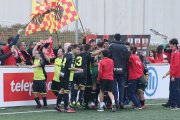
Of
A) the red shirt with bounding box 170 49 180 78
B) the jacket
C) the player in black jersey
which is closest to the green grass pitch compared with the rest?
the player in black jersey

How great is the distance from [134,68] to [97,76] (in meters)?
1.17

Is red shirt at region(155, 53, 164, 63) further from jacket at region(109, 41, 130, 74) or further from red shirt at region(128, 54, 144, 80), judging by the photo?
jacket at region(109, 41, 130, 74)

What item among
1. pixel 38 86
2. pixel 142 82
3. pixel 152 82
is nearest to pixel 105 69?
pixel 142 82

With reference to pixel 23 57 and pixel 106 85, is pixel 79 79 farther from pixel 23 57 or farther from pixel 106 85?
pixel 23 57

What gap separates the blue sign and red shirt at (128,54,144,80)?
3517 millimetres

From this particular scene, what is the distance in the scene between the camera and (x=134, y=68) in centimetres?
1930

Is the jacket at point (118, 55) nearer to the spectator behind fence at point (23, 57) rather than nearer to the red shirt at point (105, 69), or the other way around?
the red shirt at point (105, 69)

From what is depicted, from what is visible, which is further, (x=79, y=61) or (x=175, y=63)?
(x=175, y=63)

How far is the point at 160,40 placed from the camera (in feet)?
101

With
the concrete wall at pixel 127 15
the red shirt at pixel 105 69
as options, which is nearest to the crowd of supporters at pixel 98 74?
the red shirt at pixel 105 69

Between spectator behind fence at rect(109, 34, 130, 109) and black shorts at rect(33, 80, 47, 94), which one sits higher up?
spectator behind fence at rect(109, 34, 130, 109)

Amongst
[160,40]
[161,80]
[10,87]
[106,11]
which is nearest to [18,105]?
[10,87]

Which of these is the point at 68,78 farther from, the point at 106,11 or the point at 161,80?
the point at 106,11

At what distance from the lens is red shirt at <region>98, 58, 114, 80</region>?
1830cm
